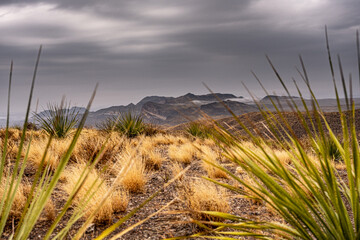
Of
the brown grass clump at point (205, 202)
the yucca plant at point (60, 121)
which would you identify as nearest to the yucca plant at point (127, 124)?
the yucca plant at point (60, 121)

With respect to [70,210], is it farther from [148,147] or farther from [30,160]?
[148,147]

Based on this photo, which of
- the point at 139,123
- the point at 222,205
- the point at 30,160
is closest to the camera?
the point at 222,205

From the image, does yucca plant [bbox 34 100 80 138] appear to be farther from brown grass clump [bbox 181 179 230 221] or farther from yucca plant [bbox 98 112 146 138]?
brown grass clump [bbox 181 179 230 221]

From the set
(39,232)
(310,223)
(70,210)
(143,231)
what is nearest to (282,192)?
(310,223)

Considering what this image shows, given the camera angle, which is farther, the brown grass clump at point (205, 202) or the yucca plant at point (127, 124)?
the yucca plant at point (127, 124)

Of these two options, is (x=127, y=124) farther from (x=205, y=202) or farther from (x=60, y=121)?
(x=205, y=202)

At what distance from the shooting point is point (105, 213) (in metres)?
3.64

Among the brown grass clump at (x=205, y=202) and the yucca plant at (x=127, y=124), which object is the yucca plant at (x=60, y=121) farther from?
the brown grass clump at (x=205, y=202)

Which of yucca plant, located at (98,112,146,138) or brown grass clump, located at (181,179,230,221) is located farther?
yucca plant, located at (98,112,146,138)

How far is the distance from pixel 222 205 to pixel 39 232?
2.28m

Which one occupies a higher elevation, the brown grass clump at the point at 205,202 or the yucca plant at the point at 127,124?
the yucca plant at the point at 127,124

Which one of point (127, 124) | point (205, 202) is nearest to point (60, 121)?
point (127, 124)

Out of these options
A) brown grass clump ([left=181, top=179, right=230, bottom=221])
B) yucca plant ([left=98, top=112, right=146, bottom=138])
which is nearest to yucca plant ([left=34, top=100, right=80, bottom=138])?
yucca plant ([left=98, top=112, right=146, bottom=138])

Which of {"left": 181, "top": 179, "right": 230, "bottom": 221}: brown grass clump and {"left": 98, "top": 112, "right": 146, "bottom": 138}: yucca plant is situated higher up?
{"left": 98, "top": 112, "right": 146, "bottom": 138}: yucca plant
